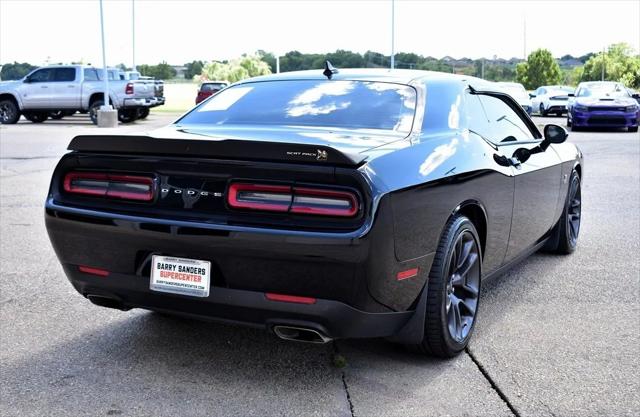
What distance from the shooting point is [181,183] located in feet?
11.1

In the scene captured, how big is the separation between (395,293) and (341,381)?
1.75 ft

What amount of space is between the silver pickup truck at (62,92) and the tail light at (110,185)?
23183 millimetres

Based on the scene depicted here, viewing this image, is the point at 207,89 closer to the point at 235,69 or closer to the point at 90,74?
the point at 90,74

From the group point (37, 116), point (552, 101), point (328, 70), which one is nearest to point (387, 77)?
point (328, 70)

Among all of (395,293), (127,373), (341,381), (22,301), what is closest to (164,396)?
(127,373)

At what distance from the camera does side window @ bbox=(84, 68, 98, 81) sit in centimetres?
2595

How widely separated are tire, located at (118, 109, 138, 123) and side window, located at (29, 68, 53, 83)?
2622 millimetres

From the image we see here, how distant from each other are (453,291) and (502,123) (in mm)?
1406

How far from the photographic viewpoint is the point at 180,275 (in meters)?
3.38

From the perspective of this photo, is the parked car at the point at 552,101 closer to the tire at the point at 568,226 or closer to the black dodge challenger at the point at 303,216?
the tire at the point at 568,226

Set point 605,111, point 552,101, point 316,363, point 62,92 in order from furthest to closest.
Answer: point 552,101 < point 62,92 < point 605,111 < point 316,363

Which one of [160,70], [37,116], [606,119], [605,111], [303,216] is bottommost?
[303,216]

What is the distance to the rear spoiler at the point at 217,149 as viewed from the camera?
3164mm

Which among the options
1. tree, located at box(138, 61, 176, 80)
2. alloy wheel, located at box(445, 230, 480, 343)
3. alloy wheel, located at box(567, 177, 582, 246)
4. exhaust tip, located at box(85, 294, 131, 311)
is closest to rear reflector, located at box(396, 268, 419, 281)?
alloy wheel, located at box(445, 230, 480, 343)
